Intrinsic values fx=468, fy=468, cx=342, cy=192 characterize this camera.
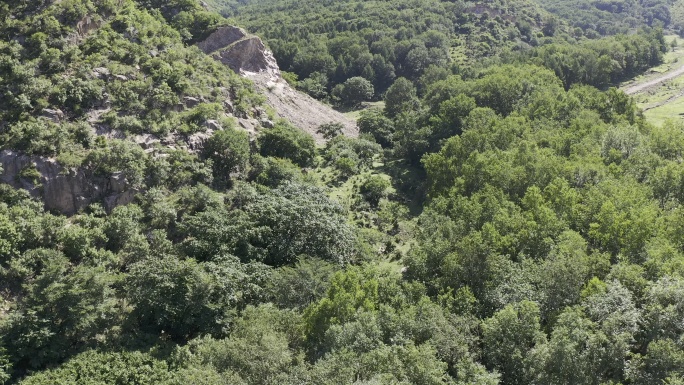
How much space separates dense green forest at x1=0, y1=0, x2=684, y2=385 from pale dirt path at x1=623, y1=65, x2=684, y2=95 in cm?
4770

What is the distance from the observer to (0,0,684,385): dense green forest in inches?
1410

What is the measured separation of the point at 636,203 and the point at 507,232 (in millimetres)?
14343

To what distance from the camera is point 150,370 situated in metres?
41.1

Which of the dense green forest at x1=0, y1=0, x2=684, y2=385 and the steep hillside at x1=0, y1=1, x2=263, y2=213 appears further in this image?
the steep hillside at x1=0, y1=1, x2=263, y2=213

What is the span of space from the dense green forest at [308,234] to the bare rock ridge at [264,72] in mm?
5320

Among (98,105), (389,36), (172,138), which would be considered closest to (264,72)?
(172,138)

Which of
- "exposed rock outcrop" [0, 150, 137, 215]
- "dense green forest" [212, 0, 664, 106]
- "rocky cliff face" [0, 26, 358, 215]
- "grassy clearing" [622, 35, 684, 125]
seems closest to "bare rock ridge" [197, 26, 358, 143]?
"rocky cliff face" [0, 26, 358, 215]

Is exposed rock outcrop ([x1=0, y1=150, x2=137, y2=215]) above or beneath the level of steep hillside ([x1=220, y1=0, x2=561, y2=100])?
above

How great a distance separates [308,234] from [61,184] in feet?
97.3

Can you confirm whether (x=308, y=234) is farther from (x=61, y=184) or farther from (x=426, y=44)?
(x=426, y=44)

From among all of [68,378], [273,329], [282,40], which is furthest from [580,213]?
[282,40]

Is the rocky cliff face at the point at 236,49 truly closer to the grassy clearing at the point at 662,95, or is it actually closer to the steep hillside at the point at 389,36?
the steep hillside at the point at 389,36

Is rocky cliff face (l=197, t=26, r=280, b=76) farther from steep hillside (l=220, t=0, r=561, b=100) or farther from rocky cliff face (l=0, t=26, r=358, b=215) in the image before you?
steep hillside (l=220, t=0, r=561, b=100)

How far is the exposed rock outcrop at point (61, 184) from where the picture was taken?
176 feet
